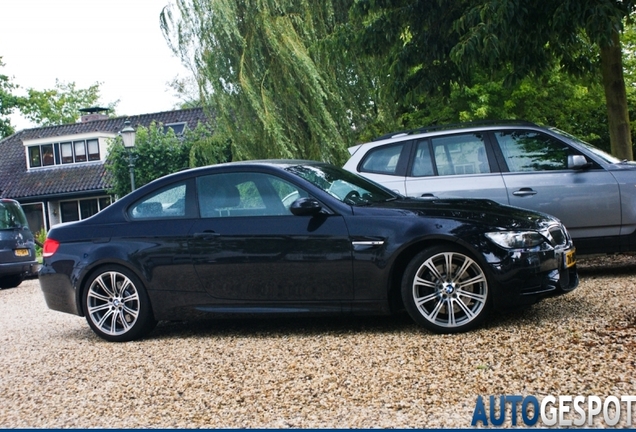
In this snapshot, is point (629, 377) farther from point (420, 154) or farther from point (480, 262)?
point (420, 154)

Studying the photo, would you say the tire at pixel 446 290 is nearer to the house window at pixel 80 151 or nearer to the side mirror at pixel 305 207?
the side mirror at pixel 305 207

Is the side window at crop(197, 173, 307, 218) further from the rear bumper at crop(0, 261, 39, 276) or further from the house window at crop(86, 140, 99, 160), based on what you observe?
the house window at crop(86, 140, 99, 160)

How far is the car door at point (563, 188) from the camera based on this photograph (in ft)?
29.3

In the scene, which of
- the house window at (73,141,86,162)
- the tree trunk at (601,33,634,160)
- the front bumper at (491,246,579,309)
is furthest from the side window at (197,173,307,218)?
the house window at (73,141,86,162)

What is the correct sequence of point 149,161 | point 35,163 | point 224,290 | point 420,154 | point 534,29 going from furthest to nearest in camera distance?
point 35,163, point 149,161, point 534,29, point 420,154, point 224,290

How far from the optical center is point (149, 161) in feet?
128

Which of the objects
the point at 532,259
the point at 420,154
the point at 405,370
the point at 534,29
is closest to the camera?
the point at 405,370

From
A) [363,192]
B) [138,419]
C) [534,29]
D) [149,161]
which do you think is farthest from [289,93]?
[149,161]

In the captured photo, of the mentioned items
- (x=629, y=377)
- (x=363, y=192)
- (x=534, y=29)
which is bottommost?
(x=629, y=377)

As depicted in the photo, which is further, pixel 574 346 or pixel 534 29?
pixel 534 29

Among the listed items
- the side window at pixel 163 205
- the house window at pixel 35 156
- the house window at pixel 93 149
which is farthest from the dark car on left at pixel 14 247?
the house window at pixel 35 156

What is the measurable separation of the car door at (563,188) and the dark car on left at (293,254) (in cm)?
209

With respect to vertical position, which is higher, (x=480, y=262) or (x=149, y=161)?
(x=149, y=161)

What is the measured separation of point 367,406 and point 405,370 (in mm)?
765
